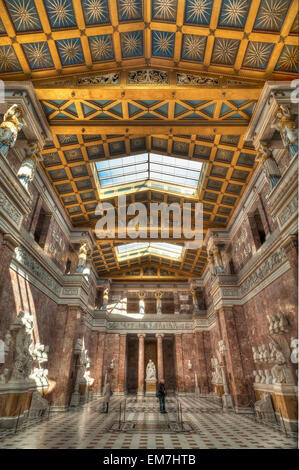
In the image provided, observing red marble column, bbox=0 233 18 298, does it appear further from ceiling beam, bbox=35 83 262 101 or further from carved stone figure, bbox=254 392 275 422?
carved stone figure, bbox=254 392 275 422

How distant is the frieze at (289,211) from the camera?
7203 mm

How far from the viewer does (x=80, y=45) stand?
8.62m

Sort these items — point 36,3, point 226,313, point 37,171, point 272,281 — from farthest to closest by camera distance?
point 226,313 → point 37,171 → point 272,281 → point 36,3

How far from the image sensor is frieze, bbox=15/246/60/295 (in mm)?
10458

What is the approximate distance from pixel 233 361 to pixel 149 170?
1119 centimetres

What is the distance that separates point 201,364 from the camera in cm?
2127

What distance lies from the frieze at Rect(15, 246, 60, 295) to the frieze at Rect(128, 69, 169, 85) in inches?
301

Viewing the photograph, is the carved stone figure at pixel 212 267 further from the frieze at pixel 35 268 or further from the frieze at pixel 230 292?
the frieze at pixel 35 268

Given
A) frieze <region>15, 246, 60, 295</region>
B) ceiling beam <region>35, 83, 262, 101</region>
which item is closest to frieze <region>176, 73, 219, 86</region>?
ceiling beam <region>35, 83, 262, 101</region>

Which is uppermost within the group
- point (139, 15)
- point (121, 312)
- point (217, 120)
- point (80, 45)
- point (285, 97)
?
point (139, 15)

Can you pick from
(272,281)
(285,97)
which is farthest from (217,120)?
(272,281)

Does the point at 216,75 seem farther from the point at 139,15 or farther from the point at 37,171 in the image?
the point at 37,171

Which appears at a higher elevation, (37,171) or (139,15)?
(139,15)

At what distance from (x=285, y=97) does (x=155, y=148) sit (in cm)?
631
